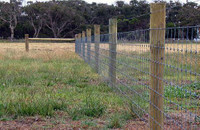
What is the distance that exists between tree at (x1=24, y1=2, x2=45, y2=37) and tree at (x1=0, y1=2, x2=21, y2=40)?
1.95 meters

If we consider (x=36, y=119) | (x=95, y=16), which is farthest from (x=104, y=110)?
(x=95, y=16)

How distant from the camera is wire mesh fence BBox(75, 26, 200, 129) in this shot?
8.67ft

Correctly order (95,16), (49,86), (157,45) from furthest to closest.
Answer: (95,16), (49,86), (157,45)

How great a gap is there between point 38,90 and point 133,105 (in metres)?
2.73

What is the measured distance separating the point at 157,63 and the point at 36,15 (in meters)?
51.0

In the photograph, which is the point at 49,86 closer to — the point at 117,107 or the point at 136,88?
the point at 117,107

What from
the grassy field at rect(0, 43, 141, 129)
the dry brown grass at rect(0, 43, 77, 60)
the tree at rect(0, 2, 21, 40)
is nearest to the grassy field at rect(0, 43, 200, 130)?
the grassy field at rect(0, 43, 141, 129)

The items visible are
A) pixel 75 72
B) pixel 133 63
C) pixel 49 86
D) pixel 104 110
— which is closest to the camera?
pixel 133 63

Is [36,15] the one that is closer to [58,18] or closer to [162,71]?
[58,18]

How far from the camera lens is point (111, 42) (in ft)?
22.4

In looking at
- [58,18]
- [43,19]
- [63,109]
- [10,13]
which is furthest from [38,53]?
[10,13]

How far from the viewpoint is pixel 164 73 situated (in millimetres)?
3441

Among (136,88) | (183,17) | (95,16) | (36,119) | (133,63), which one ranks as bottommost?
(36,119)

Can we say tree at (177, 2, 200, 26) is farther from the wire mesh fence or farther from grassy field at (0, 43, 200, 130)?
grassy field at (0, 43, 200, 130)
